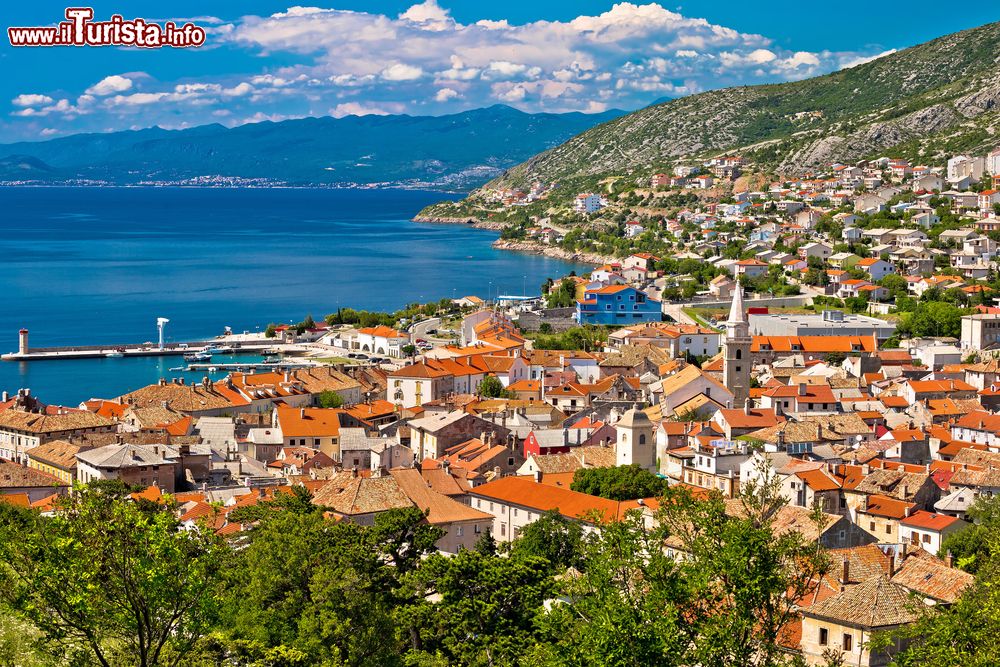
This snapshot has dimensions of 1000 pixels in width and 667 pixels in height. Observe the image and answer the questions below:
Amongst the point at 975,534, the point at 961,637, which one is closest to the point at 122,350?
the point at 975,534

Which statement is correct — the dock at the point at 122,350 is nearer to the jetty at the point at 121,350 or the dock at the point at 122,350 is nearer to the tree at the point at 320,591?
the jetty at the point at 121,350

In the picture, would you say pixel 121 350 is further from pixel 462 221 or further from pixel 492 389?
pixel 462 221

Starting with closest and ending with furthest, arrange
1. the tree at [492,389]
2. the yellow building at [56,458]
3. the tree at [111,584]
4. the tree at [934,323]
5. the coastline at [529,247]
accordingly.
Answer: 1. the tree at [111,584]
2. the yellow building at [56,458]
3. the tree at [492,389]
4. the tree at [934,323]
5. the coastline at [529,247]

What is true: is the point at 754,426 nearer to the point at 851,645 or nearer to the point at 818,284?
the point at 851,645

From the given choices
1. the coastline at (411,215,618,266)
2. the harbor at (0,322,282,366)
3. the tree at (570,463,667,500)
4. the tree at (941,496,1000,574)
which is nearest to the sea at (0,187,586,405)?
the harbor at (0,322,282,366)

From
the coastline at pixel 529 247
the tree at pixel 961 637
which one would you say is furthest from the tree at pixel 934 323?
the coastline at pixel 529 247
